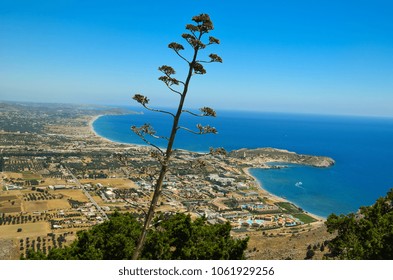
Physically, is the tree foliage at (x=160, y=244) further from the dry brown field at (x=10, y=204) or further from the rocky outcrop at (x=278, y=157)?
the rocky outcrop at (x=278, y=157)

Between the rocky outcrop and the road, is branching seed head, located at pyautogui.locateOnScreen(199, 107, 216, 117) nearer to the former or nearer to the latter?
the road

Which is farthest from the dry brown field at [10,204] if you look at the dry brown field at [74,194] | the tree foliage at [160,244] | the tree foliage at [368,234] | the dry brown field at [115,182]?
the tree foliage at [368,234]

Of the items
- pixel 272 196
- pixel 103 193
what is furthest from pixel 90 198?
pixel 272 196

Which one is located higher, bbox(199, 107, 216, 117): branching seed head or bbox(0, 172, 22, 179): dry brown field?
bbox(199, 107, 216, 117): branching seed head

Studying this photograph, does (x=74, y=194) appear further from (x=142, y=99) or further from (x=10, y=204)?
(x=142, y=99)

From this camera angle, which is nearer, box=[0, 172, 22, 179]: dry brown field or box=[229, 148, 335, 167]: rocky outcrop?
box=[0, 172, 22, 179]: dry brown field

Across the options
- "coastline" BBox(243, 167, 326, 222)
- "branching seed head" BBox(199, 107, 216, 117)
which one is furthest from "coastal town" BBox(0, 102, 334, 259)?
"branching seed head" BBox(199, 107, 216, 117)

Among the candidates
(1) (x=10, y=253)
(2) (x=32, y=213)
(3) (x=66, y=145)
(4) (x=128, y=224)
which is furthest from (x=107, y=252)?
(3) (x=66, y=145)
